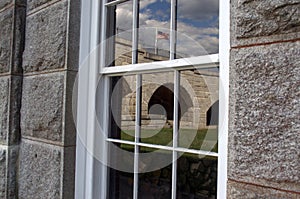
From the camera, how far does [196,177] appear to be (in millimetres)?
1445

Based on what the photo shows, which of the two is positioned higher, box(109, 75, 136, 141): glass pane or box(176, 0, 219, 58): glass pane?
box(176, 0, 219, 58): glass pane

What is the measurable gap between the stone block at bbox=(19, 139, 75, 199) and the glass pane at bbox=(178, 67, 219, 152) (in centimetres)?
70

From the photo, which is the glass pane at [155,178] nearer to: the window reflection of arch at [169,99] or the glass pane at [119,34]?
the window reflection of arch at [169,99]

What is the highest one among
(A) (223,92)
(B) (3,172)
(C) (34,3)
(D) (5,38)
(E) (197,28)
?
(C) (34,3)

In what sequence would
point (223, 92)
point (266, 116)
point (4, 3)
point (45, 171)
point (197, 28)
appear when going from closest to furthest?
point (266, 116)
point (223, 92)
point (197, 28)
point (45, 171)
point (4, 3)

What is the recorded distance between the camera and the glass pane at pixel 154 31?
161 cm

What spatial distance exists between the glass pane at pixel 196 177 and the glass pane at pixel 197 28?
1.56 feet

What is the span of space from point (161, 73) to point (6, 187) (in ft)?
4.51

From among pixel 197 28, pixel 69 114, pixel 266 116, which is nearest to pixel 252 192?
pixel 266 116

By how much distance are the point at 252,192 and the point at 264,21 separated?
0.53m

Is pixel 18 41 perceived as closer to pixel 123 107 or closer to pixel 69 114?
pixel 69 114

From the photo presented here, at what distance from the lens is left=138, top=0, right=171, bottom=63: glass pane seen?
1609mm

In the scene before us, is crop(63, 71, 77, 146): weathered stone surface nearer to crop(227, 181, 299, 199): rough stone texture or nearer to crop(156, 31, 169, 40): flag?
crop(156, 31, 169, 40): flag

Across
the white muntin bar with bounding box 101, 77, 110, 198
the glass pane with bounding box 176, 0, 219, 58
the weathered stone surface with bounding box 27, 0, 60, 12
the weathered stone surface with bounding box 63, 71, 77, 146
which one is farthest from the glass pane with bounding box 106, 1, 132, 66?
the weathered stone surface with bounding box 27, 0, 60, 12
